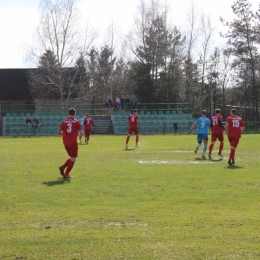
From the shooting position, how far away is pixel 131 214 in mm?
7570

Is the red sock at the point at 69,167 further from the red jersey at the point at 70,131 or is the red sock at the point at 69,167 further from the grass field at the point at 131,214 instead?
the red jersey at the point at 70,131

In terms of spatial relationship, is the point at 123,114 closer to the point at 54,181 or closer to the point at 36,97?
the point at 36,97

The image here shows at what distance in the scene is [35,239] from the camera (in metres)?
6.12

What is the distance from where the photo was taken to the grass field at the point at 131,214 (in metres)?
5.68

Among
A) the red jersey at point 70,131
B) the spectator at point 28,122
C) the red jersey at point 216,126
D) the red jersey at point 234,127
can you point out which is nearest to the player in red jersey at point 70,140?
the red jersey at point 70,131

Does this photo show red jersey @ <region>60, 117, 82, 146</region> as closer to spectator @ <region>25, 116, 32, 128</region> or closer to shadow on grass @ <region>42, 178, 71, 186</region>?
shadow on grass @ <region>42, 178, 71, 186</region>

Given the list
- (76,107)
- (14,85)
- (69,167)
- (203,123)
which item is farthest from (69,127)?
(14,85)

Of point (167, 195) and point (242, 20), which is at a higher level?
point (242, 20)

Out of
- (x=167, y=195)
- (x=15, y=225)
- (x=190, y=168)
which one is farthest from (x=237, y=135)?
(x=15, y=225)

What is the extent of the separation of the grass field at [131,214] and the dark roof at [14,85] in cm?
5121

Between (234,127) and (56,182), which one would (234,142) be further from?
(56,182)

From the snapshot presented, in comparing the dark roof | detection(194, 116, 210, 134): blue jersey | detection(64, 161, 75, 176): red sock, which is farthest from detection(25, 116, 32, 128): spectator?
detection(64, 161, 75, 176): red sock

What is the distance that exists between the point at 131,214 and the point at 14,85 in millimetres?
58944

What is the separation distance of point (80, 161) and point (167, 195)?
760 cm
